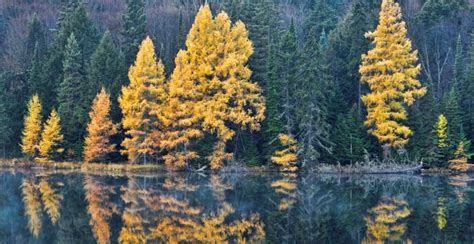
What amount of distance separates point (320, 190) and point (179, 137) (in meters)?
15.5

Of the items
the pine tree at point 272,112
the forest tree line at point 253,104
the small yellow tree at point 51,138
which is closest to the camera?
the forest tree line at point 253,104

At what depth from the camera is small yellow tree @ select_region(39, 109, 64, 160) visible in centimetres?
5378

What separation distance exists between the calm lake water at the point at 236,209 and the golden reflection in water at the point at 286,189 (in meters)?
0.05

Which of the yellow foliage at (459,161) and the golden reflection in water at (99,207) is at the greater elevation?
the yellow foliage at (459,161)

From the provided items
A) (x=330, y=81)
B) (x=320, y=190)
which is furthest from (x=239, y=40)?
(x=320, y=190)

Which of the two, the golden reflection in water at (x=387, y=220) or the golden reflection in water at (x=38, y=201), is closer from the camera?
the golden reflection in water at (x=387, y=220)

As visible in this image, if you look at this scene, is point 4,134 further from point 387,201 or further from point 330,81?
point 387,201

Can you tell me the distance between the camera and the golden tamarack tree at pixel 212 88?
49188 millimetres

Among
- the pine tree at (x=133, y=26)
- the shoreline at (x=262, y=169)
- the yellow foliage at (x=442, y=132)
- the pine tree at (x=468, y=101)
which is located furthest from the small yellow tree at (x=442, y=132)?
the pine tree at (x=133, y=26)

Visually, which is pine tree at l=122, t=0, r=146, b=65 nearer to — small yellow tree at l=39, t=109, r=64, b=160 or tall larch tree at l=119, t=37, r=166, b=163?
small yellow tree at l=39, t=109, r=64, b=160

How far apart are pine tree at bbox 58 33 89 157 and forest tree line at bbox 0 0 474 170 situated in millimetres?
91

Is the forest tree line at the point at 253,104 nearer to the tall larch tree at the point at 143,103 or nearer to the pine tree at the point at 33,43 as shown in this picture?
the tall larch tree at the point at 143,103

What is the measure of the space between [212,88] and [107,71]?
11.0m

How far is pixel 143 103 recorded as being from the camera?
1957 inches
